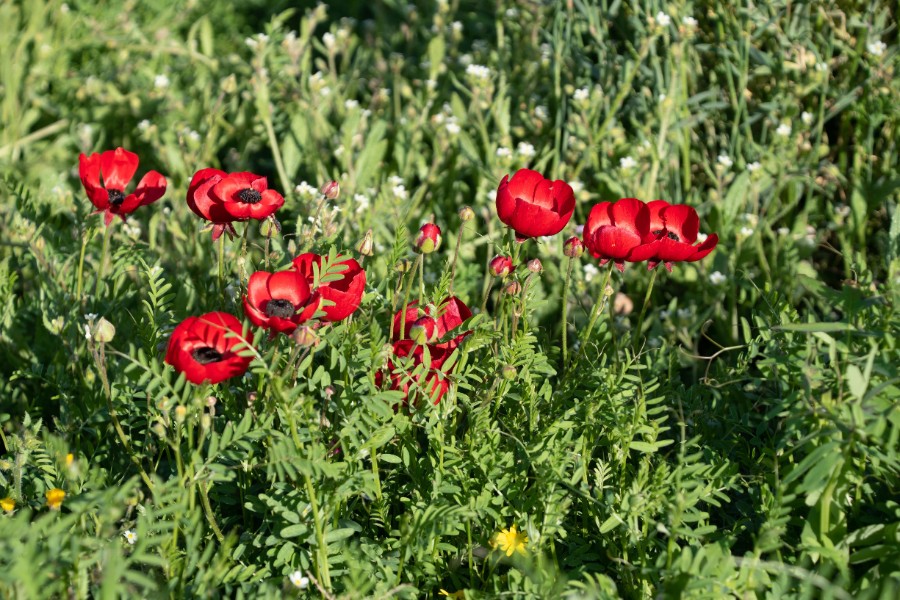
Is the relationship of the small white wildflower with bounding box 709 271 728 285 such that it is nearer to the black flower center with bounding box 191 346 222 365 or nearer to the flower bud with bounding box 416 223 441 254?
the flower bud with bounding box 416 223 441 254

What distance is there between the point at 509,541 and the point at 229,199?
773mm

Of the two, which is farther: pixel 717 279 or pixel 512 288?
pixel 717 279

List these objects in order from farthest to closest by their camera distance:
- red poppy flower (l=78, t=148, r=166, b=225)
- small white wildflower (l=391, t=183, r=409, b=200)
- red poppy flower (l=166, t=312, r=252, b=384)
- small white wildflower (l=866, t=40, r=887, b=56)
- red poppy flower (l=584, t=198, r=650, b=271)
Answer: small white wildflower (l=866, t=40, r=887, b=56) < small white wildflower (l=391, t=183, r=409, b=200) < red poppy flower (l=78, t=148, r=166, b=225) < red poppy flower (l=584, t=198, r=650, b=271) < red poppy flower (l=166, t=312, r=252, b=384)

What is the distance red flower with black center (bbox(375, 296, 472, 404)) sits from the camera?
5.27 feet

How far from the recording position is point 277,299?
1478 mm

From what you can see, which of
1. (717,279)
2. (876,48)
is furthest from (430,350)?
(876,48)

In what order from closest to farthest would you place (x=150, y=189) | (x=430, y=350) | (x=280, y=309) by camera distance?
1. (x=280, y=309)
2. (x=430, y=350)
3. (x=150, y=189)

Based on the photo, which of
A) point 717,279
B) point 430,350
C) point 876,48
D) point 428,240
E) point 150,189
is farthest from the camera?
point 876,48

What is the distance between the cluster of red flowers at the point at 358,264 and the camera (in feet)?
4.71

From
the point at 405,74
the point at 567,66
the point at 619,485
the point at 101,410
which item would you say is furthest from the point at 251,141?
the point at 619,485

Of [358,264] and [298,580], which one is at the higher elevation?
[358,264]

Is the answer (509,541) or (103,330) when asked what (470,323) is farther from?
(103,330)

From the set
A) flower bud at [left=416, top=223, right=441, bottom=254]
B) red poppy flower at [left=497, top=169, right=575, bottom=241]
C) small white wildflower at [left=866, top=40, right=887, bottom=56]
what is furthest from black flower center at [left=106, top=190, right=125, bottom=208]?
small white wildflower at [left=866, top=40, right=887, bottom=56]

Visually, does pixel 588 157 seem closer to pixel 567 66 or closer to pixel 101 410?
pixel 567 66
